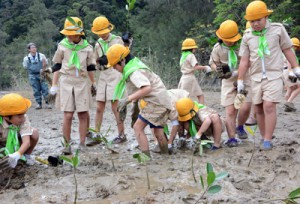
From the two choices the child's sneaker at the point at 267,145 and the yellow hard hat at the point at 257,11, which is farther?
the child's sneaker at the point at 267,145

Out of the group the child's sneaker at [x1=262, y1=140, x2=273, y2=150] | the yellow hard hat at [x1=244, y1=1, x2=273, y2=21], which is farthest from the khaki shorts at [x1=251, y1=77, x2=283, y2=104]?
the yellow hard hat at [x1=244, y1=1, x2=273, y2=21]

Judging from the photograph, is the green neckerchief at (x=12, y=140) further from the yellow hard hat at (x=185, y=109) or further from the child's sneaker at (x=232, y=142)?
the child's sneaker at (x=232, y=142)

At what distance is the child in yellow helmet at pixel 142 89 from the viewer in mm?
4383

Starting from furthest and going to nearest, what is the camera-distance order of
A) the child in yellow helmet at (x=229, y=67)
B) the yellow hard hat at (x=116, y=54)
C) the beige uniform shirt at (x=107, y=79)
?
the beige uniform shirt at (x=107, y=79) → the child in yellow helmet at (x=229, y=67) → the yellow hard hat at (x=116, y=54)

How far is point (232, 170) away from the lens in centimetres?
400

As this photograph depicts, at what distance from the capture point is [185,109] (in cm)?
495

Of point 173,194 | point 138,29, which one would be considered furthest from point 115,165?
point 138,29

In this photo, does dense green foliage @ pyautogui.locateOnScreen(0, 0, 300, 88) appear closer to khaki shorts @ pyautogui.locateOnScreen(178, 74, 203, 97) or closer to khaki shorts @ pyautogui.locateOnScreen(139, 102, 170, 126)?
khaki shorts @ pyautogui.locateOnScreen(178, 74, 203, 97)

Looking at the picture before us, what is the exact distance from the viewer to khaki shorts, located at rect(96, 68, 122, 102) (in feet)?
19.1

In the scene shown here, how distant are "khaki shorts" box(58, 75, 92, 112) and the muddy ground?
0.61m

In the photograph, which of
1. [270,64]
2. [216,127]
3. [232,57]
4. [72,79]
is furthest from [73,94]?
[270,64]

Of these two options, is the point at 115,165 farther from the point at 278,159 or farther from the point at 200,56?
the point at 200,56

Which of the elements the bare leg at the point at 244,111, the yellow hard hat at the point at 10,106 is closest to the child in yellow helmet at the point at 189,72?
the bare leg at the point at 244,111

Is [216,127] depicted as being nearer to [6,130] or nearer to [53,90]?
[53,90]
